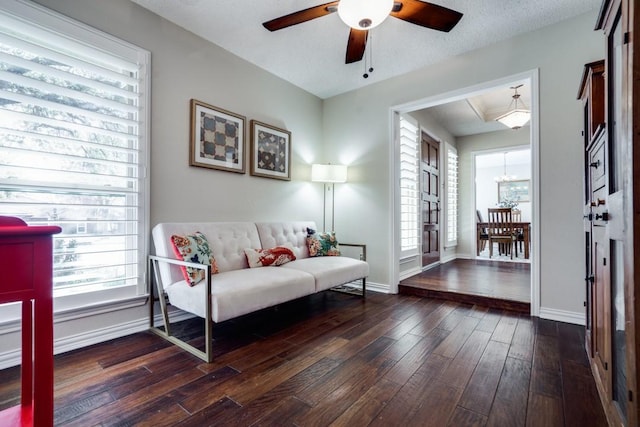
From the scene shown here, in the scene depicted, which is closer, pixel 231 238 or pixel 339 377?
pixel 339 377

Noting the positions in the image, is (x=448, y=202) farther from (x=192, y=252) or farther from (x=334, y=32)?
(x=192, y=252)

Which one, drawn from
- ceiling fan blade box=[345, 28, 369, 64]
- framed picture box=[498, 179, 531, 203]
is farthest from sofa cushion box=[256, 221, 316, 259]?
framed picture box=[498, 179, 531, 203]

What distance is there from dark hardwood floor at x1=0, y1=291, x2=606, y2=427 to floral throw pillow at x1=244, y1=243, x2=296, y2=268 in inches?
20.3

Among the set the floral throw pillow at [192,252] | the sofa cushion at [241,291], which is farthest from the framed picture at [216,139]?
the sofa cushion at [241,291]

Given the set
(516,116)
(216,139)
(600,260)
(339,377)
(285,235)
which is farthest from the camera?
(516,116)

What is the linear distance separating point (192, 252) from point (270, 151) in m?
1.65

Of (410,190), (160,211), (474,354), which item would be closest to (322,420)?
(474,354)

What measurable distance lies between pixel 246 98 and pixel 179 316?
7.42ft

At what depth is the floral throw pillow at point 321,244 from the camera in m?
3.41

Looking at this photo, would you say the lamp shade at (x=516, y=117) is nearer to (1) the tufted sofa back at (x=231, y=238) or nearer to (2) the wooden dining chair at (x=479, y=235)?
(2) the wooden dining chair at (x=479, y=235)

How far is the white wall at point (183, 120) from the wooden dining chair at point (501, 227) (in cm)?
414

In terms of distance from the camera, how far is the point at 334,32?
2758mm

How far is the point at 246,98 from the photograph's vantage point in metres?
3.25

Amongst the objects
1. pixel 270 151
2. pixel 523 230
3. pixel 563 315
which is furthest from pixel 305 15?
pixel 523 230
